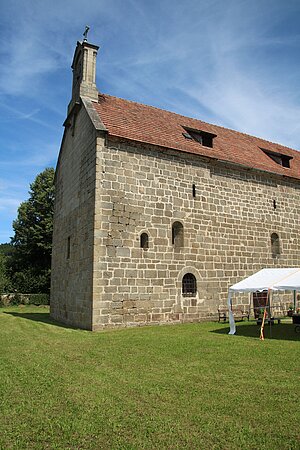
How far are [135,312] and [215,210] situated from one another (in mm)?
5842

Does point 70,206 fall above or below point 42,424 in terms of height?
above

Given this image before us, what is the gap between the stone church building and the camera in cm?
1297

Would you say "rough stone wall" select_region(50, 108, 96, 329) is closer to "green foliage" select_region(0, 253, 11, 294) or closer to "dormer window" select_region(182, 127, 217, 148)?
"dormer window" select_region(182, 127, 217, 148)

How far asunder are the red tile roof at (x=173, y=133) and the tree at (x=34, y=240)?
20215 millimetres

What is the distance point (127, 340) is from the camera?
10.2 m

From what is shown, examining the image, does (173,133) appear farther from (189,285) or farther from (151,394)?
(151,394)

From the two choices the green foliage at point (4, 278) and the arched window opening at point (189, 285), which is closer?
the arched window opening at point (189, 285)

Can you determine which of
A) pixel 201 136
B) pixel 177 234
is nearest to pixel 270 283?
pixel 177 234

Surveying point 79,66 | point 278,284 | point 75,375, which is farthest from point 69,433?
point 79,66

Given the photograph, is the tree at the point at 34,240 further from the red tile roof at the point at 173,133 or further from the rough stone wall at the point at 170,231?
the rough stone wall at the point at 170,231

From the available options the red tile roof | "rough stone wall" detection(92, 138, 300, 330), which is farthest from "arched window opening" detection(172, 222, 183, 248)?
the red tile roof

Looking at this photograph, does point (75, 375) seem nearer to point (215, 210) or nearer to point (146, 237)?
point (146, 237)

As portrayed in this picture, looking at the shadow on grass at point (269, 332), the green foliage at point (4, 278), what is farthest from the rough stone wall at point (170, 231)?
the green foliage at point (4, 278)

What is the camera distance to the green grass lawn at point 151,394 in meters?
3.99
